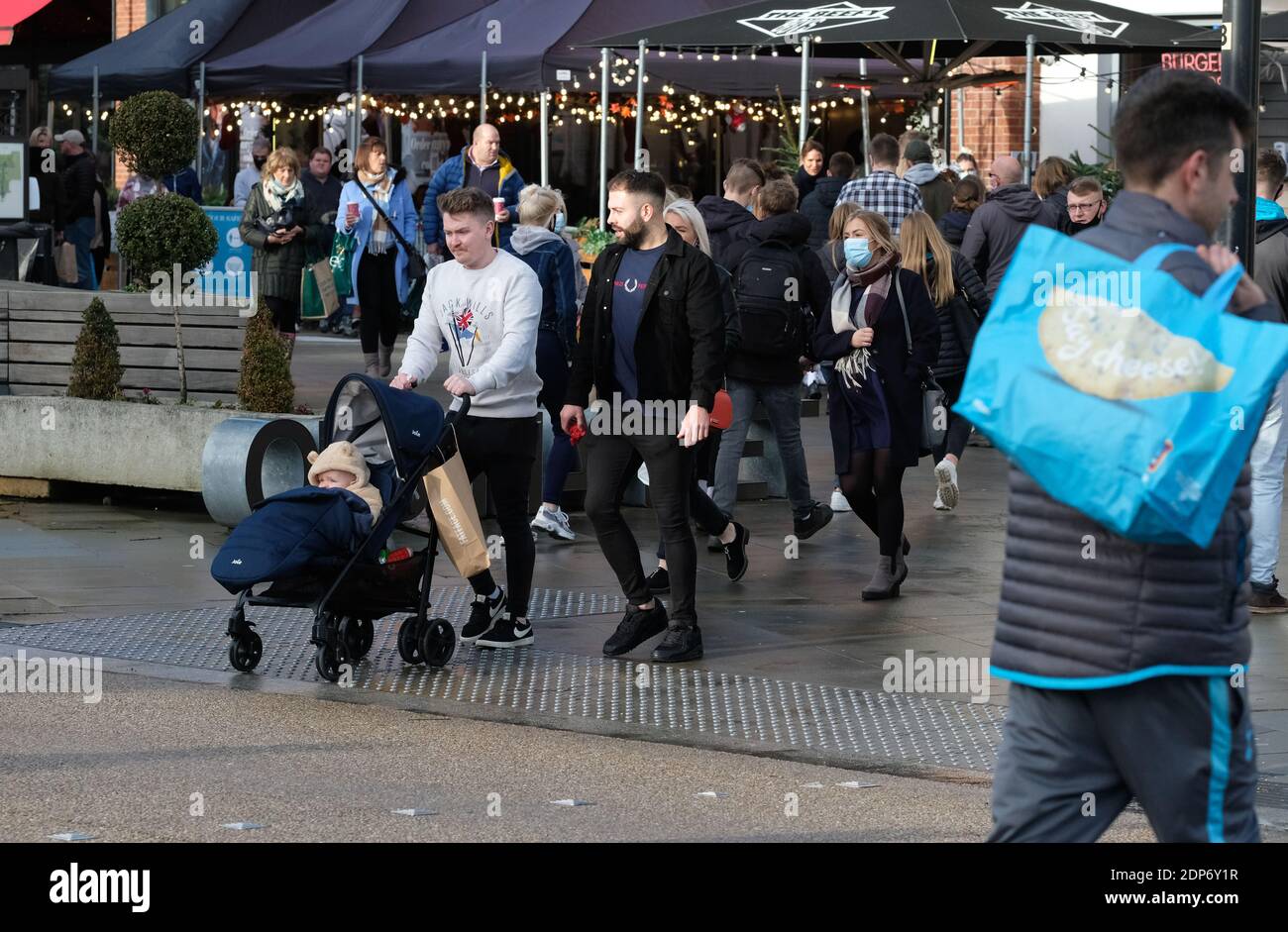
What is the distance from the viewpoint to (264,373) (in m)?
11.4

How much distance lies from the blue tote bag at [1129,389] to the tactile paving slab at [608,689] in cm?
332

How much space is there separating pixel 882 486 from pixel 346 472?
9.25 ft

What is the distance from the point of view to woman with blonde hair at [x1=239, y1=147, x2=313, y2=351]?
1606 centimetres

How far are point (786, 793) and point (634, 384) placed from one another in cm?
235

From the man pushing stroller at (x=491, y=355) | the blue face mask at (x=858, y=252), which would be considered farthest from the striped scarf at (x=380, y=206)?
the man pushing stroller at (x=491, y=355)

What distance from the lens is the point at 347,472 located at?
7.97m

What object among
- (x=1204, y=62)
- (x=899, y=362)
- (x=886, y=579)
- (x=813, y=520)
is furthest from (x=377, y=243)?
(x=886, y=579)

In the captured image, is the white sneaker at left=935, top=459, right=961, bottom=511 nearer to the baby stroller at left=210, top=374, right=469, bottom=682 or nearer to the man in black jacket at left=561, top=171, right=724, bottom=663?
the man in black jacket at left=561, top=171, right=724, bottom=663

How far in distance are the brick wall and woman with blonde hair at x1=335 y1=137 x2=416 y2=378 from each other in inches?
371

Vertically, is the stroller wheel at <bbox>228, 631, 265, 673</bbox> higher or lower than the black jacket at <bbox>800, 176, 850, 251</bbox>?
lower

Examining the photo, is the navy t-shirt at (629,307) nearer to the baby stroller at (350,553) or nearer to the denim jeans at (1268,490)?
the baby stroller at (350,553)

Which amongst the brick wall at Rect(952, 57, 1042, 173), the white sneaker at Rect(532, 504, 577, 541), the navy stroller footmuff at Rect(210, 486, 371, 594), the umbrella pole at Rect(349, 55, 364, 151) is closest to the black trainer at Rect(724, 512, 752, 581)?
the white sneaker at Rect(532, 504, 577, 541)

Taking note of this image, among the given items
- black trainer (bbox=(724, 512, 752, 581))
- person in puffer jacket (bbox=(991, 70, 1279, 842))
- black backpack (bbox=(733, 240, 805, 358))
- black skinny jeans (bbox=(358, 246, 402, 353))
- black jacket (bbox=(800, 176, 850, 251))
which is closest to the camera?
person in puffer jacket (bbox=(991, 70, 1279, 842))

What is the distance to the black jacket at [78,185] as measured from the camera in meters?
22.8
